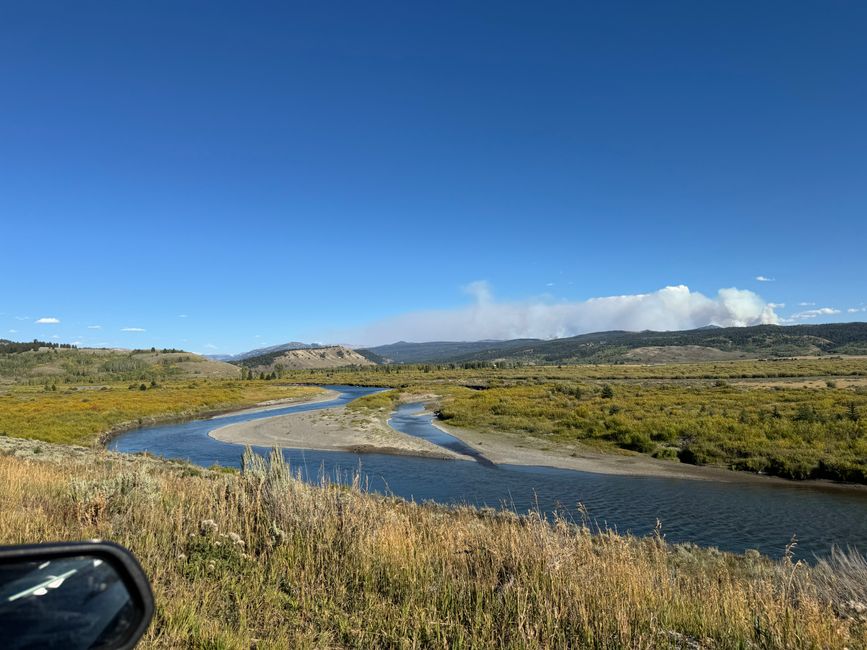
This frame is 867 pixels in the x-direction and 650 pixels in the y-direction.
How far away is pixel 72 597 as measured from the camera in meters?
2.00

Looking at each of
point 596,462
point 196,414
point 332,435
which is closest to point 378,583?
point 596,462

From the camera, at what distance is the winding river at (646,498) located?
647 inches

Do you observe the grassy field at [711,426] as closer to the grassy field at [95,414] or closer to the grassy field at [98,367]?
the grassy field at [95,414]

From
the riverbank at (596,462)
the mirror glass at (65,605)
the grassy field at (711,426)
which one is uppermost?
the mirror glass at (65,605)

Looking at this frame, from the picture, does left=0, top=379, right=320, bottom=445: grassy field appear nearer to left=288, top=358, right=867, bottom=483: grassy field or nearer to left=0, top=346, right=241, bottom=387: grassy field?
left=288, top=358, right=867, bottom=483: grassy field

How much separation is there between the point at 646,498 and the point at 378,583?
18.5 m

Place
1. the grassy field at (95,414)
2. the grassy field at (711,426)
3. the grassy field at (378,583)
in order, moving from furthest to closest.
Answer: the grassy field at (95,414), the grassy field at (711,426), the grassy field at (378,583)

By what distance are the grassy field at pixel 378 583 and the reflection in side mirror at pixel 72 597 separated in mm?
2191

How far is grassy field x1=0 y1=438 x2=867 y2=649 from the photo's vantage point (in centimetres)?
450

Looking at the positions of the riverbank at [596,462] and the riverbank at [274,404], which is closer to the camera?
the riverbank at [596,462]

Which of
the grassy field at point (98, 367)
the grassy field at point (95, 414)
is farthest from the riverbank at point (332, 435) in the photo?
the grassy field at point (98, 367)

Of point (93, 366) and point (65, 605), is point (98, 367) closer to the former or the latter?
point (93, 366)

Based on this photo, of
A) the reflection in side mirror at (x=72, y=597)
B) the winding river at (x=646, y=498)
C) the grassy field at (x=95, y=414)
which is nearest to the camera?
the reflection in side mirror at (x=72, y=597)

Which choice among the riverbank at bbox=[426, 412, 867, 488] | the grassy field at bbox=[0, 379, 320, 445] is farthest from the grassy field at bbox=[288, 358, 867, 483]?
the grassy field at bbox=[0, 379, 320, 445]
